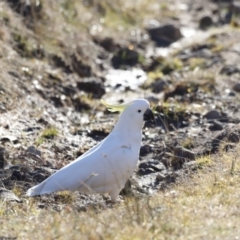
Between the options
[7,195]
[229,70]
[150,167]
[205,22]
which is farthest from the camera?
[205,22]

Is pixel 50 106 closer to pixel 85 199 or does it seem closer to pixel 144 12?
pixel 85 199

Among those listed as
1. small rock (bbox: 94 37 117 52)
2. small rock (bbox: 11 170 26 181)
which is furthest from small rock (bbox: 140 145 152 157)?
small rock (bbox: 94 37 117 52)

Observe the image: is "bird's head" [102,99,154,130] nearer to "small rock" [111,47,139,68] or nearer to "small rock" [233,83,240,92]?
"small rock" [233,83,240,92]

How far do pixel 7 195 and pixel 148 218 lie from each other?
1.86 m

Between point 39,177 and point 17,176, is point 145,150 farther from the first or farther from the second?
point 17,176

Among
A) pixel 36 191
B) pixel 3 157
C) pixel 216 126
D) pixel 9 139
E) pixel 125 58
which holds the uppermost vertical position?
pixel 36 191

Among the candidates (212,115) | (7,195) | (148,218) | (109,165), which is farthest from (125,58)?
(148,218)

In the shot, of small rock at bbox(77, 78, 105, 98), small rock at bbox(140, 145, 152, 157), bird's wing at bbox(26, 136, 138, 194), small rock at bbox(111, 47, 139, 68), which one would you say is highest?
bird's wing at bbox(26, 136, 138, 194)

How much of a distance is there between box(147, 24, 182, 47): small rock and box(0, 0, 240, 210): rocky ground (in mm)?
26

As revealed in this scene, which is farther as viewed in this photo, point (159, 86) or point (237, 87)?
point (159, 86)

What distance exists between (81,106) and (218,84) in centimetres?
234

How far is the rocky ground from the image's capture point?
8.91 metres

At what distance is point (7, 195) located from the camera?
7.37m

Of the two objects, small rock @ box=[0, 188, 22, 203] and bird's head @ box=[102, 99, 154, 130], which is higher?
bird's head @ box=[102, 99, 154, 130]
